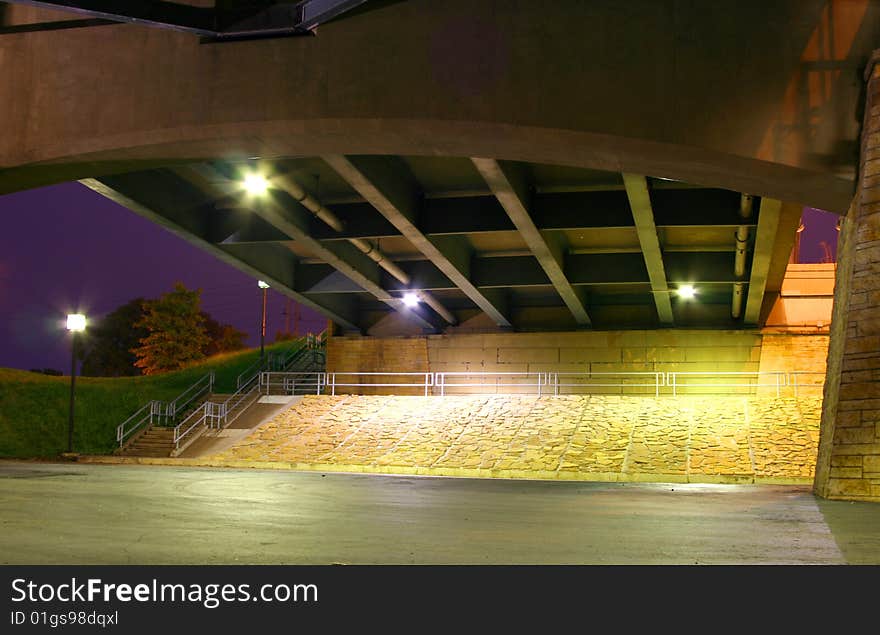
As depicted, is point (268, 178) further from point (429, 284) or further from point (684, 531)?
point (684, 531)

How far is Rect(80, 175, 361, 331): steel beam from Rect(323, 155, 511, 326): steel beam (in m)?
6.19

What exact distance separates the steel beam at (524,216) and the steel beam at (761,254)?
19.5ft

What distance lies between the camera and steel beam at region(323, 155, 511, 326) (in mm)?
20938

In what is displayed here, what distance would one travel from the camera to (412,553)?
786 centimetres

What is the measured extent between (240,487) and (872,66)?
13.0 m

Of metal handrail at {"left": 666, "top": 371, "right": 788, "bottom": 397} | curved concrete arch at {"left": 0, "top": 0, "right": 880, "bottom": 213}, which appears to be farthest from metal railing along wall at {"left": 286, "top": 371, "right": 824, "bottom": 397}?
curved concrete arch at {"left": 0, "top": 0, "right": 880, "bottom": 213}

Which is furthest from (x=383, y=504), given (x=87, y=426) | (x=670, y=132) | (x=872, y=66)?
(x=87, y=426)

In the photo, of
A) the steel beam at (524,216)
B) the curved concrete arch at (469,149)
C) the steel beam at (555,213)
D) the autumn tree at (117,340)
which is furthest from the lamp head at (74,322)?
the autumn tree at (117,340)

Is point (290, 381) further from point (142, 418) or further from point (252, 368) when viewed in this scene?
point (142, 418)

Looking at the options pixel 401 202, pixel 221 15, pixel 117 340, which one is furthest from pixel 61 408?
pixel 117 340

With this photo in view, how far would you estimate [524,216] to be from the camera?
2323 centimetres

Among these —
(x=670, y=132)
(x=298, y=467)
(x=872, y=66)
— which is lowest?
(x=298, y=467)

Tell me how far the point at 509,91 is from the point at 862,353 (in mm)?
7176

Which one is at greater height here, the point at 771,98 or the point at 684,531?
the point at 771,98
